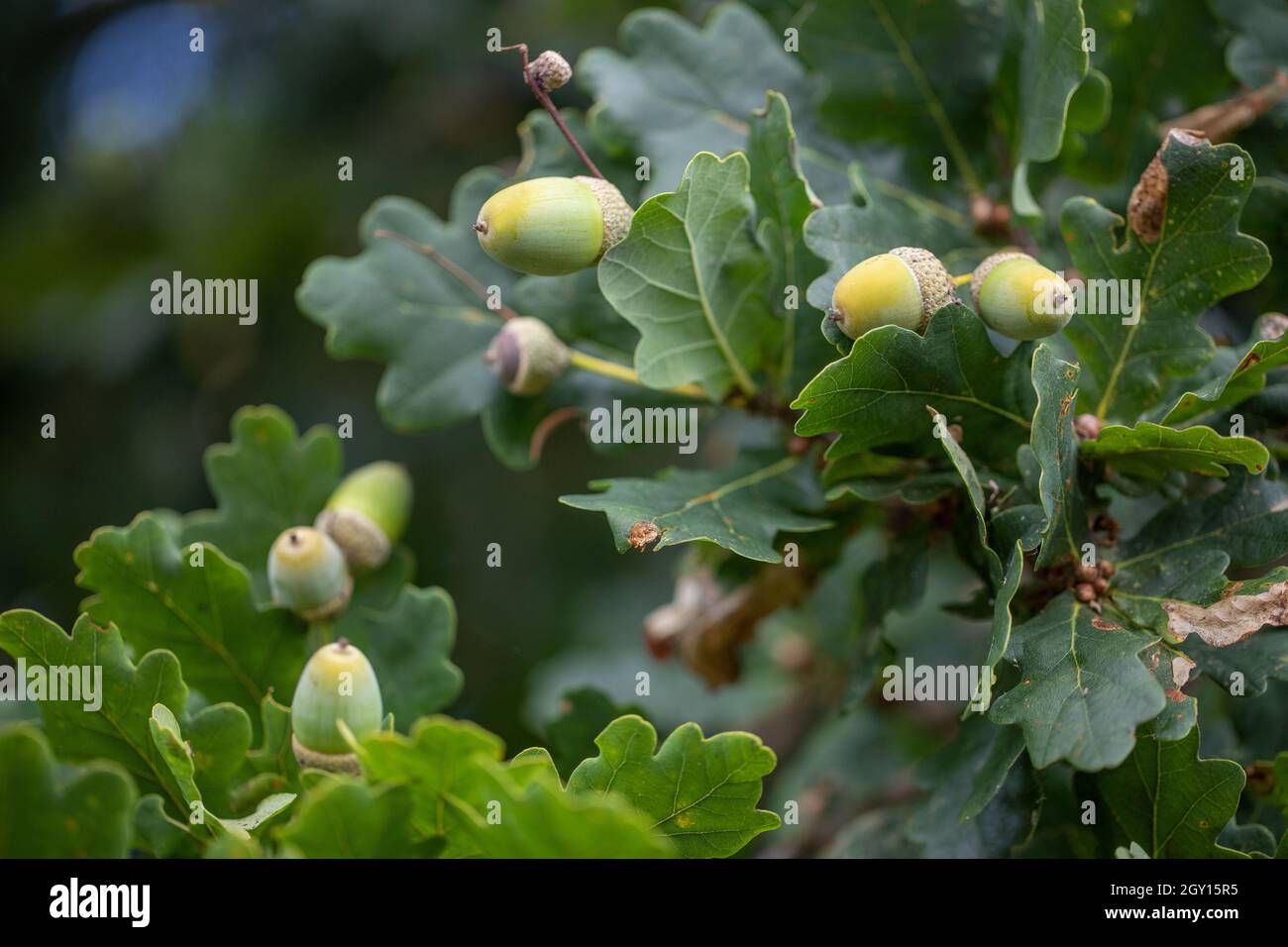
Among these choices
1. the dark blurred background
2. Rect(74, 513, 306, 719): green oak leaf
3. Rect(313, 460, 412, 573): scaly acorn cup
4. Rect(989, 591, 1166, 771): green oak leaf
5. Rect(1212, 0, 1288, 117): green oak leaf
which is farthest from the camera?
the dark blurred background

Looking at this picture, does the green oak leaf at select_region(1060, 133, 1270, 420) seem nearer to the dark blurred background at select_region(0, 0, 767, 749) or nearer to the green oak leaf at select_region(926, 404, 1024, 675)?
the green oak leaf at select_region(926, 404, 1024, 675)

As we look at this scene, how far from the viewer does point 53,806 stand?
2.49 feet

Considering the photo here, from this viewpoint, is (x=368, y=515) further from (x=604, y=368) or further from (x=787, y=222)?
(x=787, y=222)

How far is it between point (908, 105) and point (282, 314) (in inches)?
79.3

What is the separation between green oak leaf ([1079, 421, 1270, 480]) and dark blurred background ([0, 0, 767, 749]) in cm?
177

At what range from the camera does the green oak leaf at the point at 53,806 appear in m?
0.74

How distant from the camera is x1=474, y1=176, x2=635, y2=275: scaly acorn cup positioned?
981mm

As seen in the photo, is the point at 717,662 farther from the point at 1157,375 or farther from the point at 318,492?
the point at 1157,375

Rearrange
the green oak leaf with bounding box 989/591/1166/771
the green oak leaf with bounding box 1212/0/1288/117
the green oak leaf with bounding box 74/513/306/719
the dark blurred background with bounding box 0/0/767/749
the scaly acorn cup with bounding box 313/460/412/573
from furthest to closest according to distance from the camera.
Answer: the dark blurred background with bounding box 0/0/767/749 → the scaly acorn cup with bounding box 313/460/412/573 → the green oak leaf with bounding box 1212/0/1288/117 → the green oak leaf with bounding box 74/513/306/719 → the green oak leaf with bounding box 989/591/1166/771

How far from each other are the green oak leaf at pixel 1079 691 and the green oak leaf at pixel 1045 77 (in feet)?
1.49

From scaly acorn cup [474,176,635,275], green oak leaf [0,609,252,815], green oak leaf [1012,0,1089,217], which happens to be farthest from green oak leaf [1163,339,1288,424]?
green oak leaf [0,609,252,815]

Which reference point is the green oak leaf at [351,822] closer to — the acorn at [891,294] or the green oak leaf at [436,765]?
the green oak leaf at [436,765]

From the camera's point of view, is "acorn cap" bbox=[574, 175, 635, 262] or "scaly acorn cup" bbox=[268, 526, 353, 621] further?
"scaly acorn cup" bbox=[268, 526, 353, 621]
